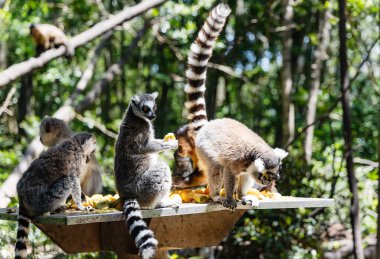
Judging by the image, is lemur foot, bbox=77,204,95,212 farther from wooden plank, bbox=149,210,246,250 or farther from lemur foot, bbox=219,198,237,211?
lemur foot, bbox=219,198,237,211

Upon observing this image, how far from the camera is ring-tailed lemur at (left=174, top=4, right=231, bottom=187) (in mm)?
5523

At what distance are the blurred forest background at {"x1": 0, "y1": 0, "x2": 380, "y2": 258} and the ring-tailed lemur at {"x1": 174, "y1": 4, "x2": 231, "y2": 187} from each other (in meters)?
2.01

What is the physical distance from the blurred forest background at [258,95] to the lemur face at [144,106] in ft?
7.44

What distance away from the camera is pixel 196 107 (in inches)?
228

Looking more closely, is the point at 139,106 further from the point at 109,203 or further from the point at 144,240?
the point at 144,240

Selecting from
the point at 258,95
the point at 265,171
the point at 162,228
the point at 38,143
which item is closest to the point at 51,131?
the point at 38,143

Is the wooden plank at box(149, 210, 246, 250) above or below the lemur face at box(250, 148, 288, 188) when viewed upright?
below

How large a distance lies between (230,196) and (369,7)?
5739 mm

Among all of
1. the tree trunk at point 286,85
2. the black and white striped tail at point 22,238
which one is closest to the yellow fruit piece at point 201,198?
the black and white striped tail at point 22,238

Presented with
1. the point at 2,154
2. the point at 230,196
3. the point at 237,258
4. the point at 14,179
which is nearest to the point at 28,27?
the point at 2,154

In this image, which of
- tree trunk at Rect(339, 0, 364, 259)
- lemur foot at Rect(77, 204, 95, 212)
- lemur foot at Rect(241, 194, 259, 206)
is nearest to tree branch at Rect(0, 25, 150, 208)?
lemur foot at Rect(77, 204, 95, 212)

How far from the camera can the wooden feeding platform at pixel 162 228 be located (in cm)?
463

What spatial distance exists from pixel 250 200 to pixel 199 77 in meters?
1.38

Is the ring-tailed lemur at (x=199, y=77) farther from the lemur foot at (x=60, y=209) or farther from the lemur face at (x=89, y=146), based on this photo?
the lemur foot at (x=60, y=209)
